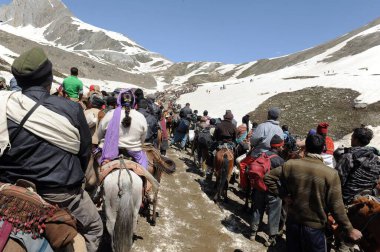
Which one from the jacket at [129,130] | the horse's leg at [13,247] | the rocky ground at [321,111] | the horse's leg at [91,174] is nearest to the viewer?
the horse's leg at [13,247]

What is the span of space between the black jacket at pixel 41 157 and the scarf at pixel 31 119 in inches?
1.6

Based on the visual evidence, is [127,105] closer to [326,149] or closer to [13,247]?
[13,247]

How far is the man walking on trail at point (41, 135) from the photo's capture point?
2.62 metres

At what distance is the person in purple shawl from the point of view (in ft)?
18.8

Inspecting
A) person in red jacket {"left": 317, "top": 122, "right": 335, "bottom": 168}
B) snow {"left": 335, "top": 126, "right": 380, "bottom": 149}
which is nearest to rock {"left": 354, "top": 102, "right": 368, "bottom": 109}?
snow {"left": 335, "top": 126, "right": 380, "bottom": 149}

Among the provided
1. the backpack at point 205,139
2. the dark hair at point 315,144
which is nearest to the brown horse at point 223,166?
the backpack at point 205,139

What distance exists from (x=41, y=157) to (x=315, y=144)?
347 cm

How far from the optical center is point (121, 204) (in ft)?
16.6

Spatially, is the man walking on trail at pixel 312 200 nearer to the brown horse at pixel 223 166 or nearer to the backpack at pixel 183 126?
the brown horse at pixel 223 166

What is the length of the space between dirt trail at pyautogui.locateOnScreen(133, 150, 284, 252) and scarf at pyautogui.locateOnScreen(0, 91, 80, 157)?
4199mm

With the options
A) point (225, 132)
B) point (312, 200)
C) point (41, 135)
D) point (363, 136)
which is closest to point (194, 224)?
point (225, 132)

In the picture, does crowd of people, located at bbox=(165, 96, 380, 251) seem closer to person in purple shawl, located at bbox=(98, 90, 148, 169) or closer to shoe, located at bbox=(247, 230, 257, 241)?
shoe, located at bbox=(247, 230, 257, 241)

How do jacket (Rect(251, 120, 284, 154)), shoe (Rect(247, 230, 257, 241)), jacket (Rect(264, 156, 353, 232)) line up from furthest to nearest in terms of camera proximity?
1. jacket (Rect(251, 120, 284, 154))
2. shoe (Rect(247, 230, 257, 241))
3. jacket (Rect(264, 156, 353, 232))

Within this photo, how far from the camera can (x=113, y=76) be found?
102312mm
